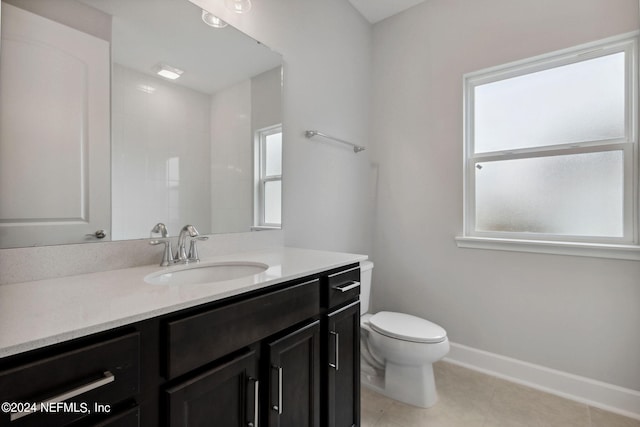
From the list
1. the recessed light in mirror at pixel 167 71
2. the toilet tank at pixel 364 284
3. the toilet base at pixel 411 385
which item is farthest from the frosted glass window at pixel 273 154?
the toilet base at pixel 411 385

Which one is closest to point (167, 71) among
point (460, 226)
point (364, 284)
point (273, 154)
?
point (273, 154)

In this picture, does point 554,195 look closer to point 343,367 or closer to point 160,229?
point 343,367

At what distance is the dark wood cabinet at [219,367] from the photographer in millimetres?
531

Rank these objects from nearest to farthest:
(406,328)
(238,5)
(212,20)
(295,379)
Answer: (295,379) → (212,20) → (238,5) → (406,328)

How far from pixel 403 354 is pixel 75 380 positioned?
1.53m

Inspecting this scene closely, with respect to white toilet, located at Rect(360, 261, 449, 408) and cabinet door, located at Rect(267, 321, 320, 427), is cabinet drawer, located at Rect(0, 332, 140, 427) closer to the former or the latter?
cabinet door, located at Rect(267, 321, 320, 427)

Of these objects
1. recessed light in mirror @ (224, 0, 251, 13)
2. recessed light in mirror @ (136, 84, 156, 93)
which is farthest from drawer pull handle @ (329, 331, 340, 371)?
recessed light in mirror @ (224, 0, 251, 13)

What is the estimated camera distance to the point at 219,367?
2.58 ft

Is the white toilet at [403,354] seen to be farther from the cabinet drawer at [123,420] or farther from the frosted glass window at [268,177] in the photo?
the cabinet drawer at [123,420]

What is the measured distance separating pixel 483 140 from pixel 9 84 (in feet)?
8.16

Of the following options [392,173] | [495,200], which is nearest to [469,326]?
[495,200]

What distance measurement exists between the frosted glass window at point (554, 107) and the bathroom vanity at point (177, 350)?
64.4 inches

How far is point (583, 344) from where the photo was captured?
1.75 metres

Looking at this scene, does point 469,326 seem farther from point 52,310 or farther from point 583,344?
point 52,310
